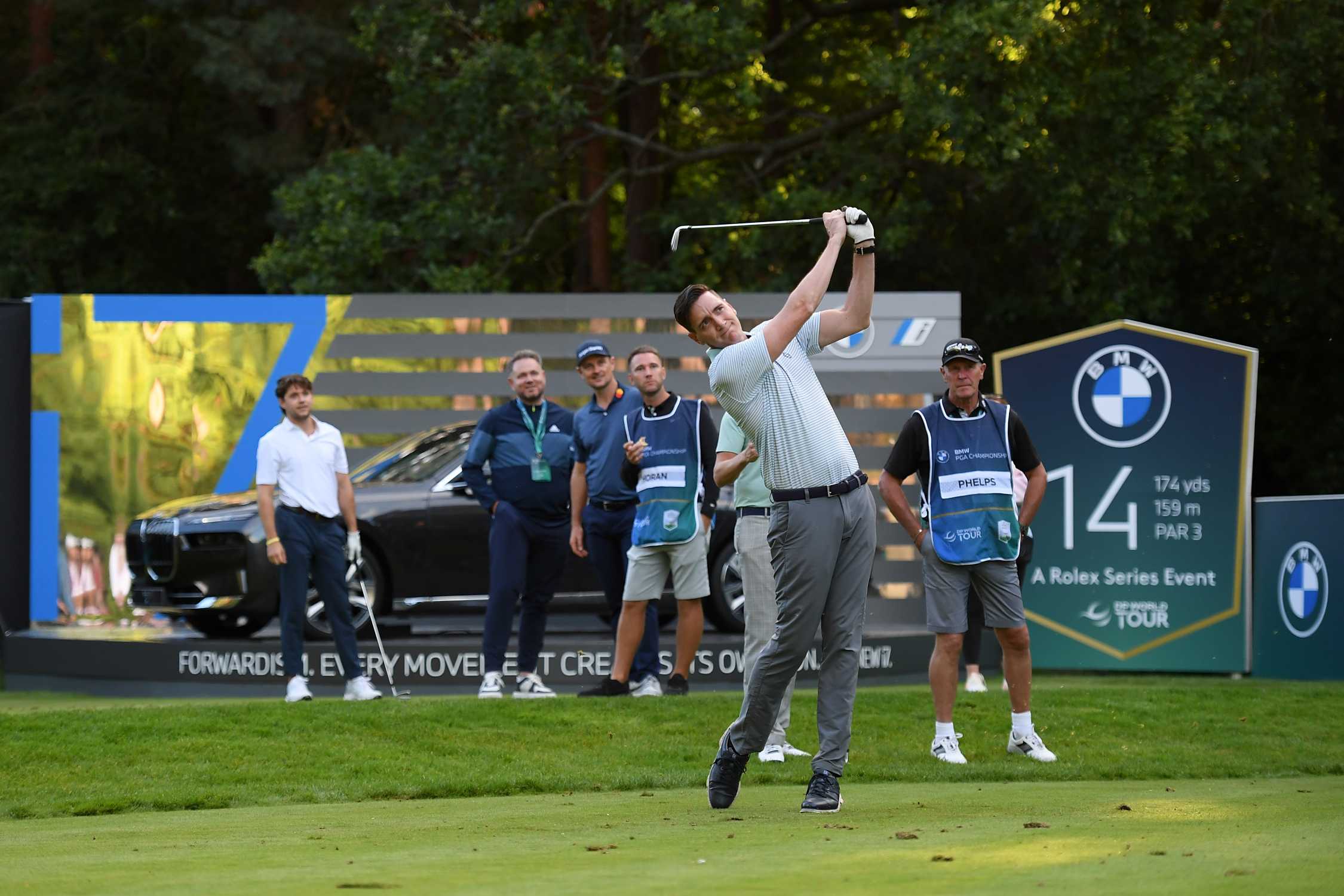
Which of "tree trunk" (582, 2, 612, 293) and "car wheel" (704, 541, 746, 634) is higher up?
"tree trunk" (582, 2, 612, 293)

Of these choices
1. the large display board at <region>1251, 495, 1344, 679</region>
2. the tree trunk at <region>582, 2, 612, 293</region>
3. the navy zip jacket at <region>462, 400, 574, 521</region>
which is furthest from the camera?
the tree trunk at <region>582, 2, 612, 293</region>

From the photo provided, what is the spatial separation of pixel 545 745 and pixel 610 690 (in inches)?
50.8

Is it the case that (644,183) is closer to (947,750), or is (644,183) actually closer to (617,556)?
Result: (617,556)

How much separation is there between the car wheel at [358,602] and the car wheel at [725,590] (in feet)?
7.69

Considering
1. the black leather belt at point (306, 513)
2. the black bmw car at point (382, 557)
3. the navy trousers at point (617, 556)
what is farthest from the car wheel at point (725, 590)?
the black leather belt at point (306, 513)

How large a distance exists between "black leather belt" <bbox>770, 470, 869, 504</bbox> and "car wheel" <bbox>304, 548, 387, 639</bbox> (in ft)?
22.8

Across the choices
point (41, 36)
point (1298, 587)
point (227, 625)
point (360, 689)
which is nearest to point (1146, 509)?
point (1298, 587)

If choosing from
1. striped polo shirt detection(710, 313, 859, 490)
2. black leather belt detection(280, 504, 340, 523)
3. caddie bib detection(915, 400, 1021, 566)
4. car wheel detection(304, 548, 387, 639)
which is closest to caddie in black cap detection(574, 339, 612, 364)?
black leather belt detection(280, 504, 340, 523)

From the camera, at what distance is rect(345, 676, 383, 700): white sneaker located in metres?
10.6

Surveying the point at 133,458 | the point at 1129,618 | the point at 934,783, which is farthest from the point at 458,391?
the point at 934,783

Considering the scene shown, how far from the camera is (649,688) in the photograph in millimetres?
10352

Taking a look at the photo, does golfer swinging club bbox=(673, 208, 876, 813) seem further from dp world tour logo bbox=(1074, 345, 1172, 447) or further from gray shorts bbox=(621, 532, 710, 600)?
dp world tour logo bbox=(1074, 345, 1172, 447)

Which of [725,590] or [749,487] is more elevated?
[749,487]

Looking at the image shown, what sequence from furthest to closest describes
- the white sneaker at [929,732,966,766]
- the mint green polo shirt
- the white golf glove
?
the white sneaker at [929,732,966,766] < the mint green polo shirt < the white golf glove
